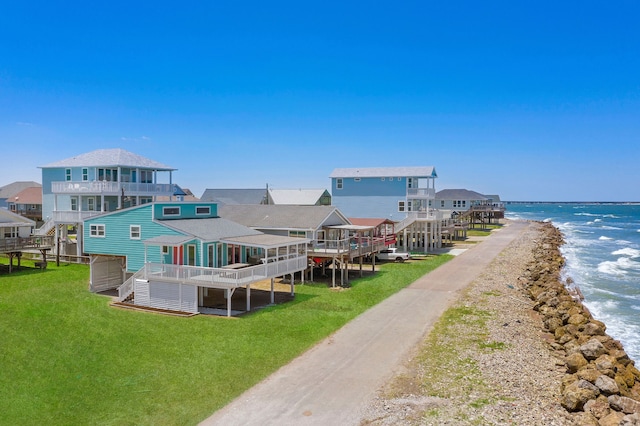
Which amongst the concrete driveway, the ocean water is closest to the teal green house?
the concrete driveway

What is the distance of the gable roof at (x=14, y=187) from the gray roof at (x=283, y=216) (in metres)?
45.0

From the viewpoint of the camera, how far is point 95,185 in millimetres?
40156

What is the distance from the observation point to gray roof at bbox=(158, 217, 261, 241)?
27.6 m

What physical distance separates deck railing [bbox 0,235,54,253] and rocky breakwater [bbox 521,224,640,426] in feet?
104

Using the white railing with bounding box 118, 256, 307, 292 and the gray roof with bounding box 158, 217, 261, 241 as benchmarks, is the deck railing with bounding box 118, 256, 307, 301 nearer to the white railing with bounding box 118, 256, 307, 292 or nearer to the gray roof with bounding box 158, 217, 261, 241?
the white railing with bounding box 118, 256, 307, 292

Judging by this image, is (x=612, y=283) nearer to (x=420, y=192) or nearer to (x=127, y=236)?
(x=420, y=192)

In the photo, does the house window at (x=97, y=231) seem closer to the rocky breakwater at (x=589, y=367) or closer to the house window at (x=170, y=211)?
the house window at (x=170, y=211)

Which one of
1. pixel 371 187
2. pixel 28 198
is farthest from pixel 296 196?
pixel 28 198

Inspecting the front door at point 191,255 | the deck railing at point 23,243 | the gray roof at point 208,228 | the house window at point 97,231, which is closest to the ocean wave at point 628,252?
the gray roof at point 208,228

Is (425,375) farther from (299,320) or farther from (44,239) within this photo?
(44,239)

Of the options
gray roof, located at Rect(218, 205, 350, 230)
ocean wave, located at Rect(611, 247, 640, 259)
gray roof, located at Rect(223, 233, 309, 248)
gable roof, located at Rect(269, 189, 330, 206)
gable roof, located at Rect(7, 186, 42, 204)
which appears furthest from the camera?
gable roof, located at Rect(269, 189, 330, 206)

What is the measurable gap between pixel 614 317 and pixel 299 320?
1790 centimetres

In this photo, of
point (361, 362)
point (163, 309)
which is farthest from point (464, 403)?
point (163, 309)

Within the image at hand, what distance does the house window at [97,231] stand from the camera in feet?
97.7
